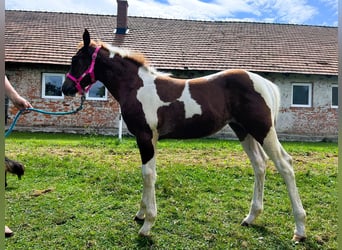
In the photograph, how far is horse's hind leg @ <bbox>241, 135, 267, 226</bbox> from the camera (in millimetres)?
3528

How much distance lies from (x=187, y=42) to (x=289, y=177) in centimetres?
1276

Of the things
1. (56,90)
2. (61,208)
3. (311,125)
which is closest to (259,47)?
(311,125)

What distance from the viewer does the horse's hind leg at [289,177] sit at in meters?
3.16

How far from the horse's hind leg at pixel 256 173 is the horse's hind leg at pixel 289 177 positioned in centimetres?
37

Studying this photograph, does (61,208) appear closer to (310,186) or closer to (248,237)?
(248,237)

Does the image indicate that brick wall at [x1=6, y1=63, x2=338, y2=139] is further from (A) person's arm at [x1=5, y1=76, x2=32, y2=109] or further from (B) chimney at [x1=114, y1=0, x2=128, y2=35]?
(A) person's arm at [x1=5, y1=76, x2=32, y2=109]

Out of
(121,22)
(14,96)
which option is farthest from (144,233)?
(121,22)

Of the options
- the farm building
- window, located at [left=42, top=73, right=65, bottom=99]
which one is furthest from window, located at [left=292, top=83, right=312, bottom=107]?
window, located at [left=42, top=73, right=65, bottom=99]

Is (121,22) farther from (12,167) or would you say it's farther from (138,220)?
(12,167)

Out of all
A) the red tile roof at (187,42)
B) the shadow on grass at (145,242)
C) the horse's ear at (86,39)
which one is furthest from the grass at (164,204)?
the red tile roof at (187,42)

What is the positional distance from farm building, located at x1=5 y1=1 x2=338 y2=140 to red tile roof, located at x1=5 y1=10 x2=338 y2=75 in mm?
44

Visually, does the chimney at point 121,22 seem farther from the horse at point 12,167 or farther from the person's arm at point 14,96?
the horse at point 12,167

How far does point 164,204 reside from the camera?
4.08 metres

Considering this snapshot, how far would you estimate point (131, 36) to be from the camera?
50.3ft
